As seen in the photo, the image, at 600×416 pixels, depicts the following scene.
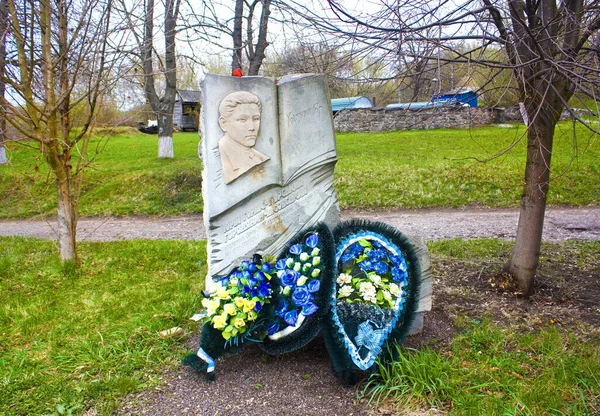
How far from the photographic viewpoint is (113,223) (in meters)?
9.22

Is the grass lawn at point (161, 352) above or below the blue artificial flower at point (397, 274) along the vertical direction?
below

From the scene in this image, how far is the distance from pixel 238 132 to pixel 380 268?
4.66 ft

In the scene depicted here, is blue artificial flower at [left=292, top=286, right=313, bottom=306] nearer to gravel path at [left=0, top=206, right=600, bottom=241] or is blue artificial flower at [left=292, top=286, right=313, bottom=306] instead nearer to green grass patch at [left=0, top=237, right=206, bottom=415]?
green grass patch at [left=0, top=237, right=206, bottom=415]

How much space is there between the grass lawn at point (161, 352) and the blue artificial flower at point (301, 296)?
2.13 ft

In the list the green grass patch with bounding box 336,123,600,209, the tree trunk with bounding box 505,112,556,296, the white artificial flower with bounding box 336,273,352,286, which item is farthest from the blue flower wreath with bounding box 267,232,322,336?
the green grass patch with bounding box 336,123,600,209

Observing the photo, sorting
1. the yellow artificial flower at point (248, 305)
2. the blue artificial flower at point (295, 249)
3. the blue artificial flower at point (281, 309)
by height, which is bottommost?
the blue artificial flower at point (281, 309)

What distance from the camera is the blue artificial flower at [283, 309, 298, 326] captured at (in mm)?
3062

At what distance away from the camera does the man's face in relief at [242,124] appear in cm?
347

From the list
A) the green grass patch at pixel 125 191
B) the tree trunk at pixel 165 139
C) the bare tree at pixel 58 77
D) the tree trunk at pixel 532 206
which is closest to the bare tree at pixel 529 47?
the tree trunk at pixel 532 206

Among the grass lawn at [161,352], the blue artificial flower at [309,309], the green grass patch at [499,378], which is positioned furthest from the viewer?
the blue artificial flower at [309,309]

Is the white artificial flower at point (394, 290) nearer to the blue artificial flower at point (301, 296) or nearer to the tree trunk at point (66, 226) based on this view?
the blue artificial flower at point (301, 296)

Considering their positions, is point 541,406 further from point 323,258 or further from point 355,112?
point 355,112

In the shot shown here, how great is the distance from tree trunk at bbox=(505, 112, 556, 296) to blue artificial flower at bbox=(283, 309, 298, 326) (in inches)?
95.5

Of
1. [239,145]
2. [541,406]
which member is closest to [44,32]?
[239,145]
